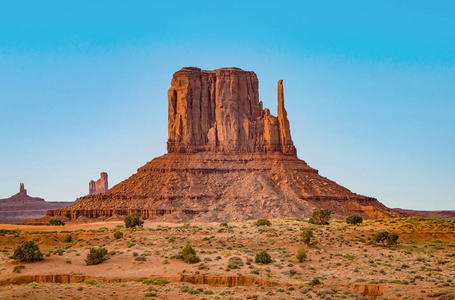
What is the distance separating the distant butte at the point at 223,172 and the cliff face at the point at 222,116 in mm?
237

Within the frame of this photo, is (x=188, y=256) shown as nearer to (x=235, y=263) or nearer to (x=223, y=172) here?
(x=235, y=263)

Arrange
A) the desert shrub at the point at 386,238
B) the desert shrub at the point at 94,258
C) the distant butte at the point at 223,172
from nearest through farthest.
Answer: the desert shrub at the point at 94,258 < the desert shrub at the point at 386,238 < the distant butte at the point at 223,172

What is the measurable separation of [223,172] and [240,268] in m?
91.6

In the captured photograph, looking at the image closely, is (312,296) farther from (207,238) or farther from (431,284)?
(207,238)

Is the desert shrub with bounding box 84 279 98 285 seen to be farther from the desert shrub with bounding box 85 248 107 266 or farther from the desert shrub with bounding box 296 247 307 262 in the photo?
the desert shrub with bounding box 296 247 307 262

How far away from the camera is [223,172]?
138 m

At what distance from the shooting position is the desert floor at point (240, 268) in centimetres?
4034

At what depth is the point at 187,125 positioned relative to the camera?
483 feet

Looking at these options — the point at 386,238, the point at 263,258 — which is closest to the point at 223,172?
the point at 386,238

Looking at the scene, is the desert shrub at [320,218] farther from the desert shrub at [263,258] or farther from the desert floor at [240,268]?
the desert shrub at [263,258]

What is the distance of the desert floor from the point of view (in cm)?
4034

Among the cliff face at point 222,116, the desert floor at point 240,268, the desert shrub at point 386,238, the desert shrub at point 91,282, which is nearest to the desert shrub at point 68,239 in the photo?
the desert floor at point 240,268

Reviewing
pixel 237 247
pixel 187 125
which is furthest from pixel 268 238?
pixel 187 125

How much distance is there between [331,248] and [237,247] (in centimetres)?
866
